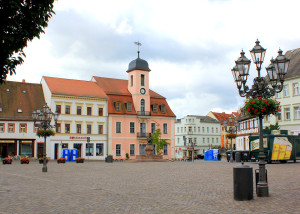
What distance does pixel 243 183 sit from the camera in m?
10.3

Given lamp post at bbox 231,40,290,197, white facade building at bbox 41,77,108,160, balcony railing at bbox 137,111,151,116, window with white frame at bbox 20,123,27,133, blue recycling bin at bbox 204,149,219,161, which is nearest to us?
lamp post at bbox 231,40,290,197

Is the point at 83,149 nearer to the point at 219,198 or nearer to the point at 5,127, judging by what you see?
the point at 5,127

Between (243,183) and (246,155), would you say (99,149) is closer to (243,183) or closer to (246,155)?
(246,155)

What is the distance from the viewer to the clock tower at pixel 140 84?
211 feet

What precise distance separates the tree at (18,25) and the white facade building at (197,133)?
89.3m

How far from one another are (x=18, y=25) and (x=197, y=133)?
3668 inches

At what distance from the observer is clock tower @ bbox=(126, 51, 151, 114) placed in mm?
64188

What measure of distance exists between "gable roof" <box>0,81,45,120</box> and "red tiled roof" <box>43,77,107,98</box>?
8.06 ft

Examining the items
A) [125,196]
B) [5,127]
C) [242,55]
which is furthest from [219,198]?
[5,127]

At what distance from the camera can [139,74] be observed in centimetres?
6450

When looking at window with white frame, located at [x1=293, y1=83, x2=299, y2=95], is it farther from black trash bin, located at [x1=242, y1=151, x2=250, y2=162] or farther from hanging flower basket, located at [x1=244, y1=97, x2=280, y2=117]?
hanging flower basket, located at [x1=244, y1=97, x2=280, y2=117]

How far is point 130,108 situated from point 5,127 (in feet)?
68.0

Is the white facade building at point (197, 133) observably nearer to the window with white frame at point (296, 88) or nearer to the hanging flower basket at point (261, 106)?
the window with white frame at point (296, 88)

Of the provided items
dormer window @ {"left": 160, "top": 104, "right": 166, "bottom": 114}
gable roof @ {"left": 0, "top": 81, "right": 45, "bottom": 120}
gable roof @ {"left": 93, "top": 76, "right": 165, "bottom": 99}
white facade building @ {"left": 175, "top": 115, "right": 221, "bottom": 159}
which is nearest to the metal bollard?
gable roof @ {"left": 0, "top": 81, "right": 45, "bottom": 120}
